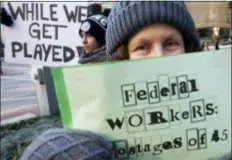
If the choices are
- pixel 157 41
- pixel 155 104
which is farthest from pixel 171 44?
pixel 155 104

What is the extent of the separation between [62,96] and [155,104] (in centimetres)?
22

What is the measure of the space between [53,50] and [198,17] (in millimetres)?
3515

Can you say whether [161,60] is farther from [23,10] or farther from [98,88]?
[23,10]

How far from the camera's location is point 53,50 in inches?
148

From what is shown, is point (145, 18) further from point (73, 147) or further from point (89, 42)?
point (89, 42)

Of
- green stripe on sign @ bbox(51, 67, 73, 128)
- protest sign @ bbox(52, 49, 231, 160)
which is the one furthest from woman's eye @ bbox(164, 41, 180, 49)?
green stripe on sign @ bbox(51, 67, 73, 128)

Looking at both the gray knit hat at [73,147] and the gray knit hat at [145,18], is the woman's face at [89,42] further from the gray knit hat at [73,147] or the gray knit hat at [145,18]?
the gray knit hat at [73,147]

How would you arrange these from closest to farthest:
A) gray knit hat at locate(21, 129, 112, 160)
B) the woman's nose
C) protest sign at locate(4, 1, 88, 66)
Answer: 1. gray knit hat at locate(21, 129, 112, 160)
2. the woman's nose
3. protest sign at locate(4, 1, 88, 66)

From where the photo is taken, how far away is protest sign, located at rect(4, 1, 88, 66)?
377 cm

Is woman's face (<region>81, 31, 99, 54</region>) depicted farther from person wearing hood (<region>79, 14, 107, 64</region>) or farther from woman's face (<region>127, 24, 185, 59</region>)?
woman's face (<region>127, 24, 185, 59</region>)

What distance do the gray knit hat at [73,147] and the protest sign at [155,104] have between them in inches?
1.3

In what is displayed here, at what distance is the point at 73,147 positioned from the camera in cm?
115

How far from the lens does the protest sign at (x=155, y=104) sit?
118 cm

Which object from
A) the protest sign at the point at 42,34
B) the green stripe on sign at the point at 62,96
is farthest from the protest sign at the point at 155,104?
the protest sign at the point at 42,34
